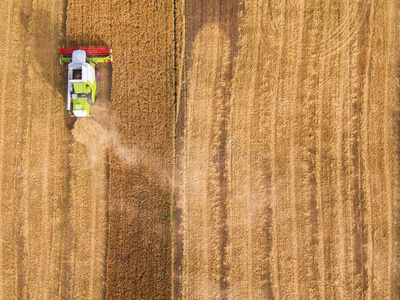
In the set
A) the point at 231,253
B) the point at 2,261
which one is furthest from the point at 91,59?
the point at 231,253

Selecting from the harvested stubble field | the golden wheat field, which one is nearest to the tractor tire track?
the golden wheat field

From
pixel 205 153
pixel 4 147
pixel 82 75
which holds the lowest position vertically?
pixel 205 153

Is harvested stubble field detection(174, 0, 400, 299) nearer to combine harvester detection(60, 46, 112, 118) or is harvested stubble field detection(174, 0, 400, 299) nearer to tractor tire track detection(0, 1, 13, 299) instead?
combine harvester detection(60, 46, 112, 118)

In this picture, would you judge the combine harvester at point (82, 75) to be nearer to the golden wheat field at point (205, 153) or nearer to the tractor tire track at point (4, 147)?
the golden wheat field at point (205, 153)

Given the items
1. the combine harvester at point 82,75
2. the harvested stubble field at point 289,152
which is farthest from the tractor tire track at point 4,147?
the harvested stubble field at point 289,152

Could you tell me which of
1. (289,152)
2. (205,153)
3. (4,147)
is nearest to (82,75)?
(4,147)

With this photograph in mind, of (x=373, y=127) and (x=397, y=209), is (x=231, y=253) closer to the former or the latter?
(x=397, y=209)

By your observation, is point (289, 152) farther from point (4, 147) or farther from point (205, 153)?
point (4, 147)
